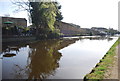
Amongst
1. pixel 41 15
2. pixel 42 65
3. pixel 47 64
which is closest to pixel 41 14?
pixel 41 15

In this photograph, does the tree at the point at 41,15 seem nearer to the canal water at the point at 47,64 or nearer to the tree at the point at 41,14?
the tree at the point at 41,14

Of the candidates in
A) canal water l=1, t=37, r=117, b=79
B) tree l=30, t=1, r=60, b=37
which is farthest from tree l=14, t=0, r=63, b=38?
canal water l=1, t=37, r=117, b=79

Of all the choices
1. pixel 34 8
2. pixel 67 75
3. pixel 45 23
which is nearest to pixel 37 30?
pixel 45 23

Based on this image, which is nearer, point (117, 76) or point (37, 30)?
point (117, 76)

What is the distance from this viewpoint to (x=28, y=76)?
5.70 metres

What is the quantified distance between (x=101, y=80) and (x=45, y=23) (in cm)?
2474

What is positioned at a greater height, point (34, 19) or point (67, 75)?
point (34, 19)

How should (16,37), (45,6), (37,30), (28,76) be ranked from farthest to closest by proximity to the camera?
(37,30), (45,6), (16,37), (28,76)

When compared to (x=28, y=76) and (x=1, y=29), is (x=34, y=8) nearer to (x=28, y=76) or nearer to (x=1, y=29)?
(x=1, y=29)

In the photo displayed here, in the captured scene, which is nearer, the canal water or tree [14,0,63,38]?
the canal water

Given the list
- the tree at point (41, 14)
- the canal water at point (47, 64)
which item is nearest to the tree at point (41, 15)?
the tree at point (41, 14)

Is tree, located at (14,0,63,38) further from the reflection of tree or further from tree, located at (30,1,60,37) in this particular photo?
the reflection of tree

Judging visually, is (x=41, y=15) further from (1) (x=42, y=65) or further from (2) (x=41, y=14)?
(1) (x=42, y=65)

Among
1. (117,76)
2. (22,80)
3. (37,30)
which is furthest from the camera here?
(37,30)
